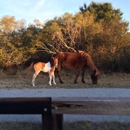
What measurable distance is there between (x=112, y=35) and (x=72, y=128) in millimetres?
16979

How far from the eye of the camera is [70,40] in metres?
22.3

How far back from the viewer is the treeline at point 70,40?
21.8 metres

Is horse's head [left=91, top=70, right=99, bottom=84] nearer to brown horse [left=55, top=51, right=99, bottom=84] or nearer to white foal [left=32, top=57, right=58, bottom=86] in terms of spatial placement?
brown horse [left=55, top=51, right=99, bottom=84]

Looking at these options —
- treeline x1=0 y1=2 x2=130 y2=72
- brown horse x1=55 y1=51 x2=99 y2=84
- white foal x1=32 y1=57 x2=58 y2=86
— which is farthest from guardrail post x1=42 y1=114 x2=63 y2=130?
treeline x1=0 y1=2 x2=130 y2=72

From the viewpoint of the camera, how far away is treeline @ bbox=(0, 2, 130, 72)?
21.8 meters

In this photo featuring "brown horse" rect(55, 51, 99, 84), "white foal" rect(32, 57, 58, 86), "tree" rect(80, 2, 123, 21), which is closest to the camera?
"white foal" rect(32, 57, 58, 86)

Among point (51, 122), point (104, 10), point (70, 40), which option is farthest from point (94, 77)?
point (104, 10)

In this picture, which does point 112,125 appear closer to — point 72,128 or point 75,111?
point 72,128

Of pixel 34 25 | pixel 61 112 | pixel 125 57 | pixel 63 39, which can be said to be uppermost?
pixel 34 25

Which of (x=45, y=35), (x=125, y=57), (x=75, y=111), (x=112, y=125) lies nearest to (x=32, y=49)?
(x=45, y=35)

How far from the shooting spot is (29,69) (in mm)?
21375

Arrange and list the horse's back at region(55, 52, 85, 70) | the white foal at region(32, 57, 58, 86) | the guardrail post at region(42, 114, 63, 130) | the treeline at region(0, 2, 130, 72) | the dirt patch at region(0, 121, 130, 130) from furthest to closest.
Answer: the treeline at region(0, 2, 130, 72), the horse's back at region(55, 52, 85, 70), the white foal at region(32, 57, 58, 86), the dirt patch at region(0, 121, 130, 130), the guardrail post at region(42, 114, 63, 130)

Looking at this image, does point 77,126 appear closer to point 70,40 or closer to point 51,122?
point 51,122

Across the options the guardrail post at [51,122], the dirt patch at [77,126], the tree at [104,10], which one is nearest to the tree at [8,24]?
the tree at [104,10]
